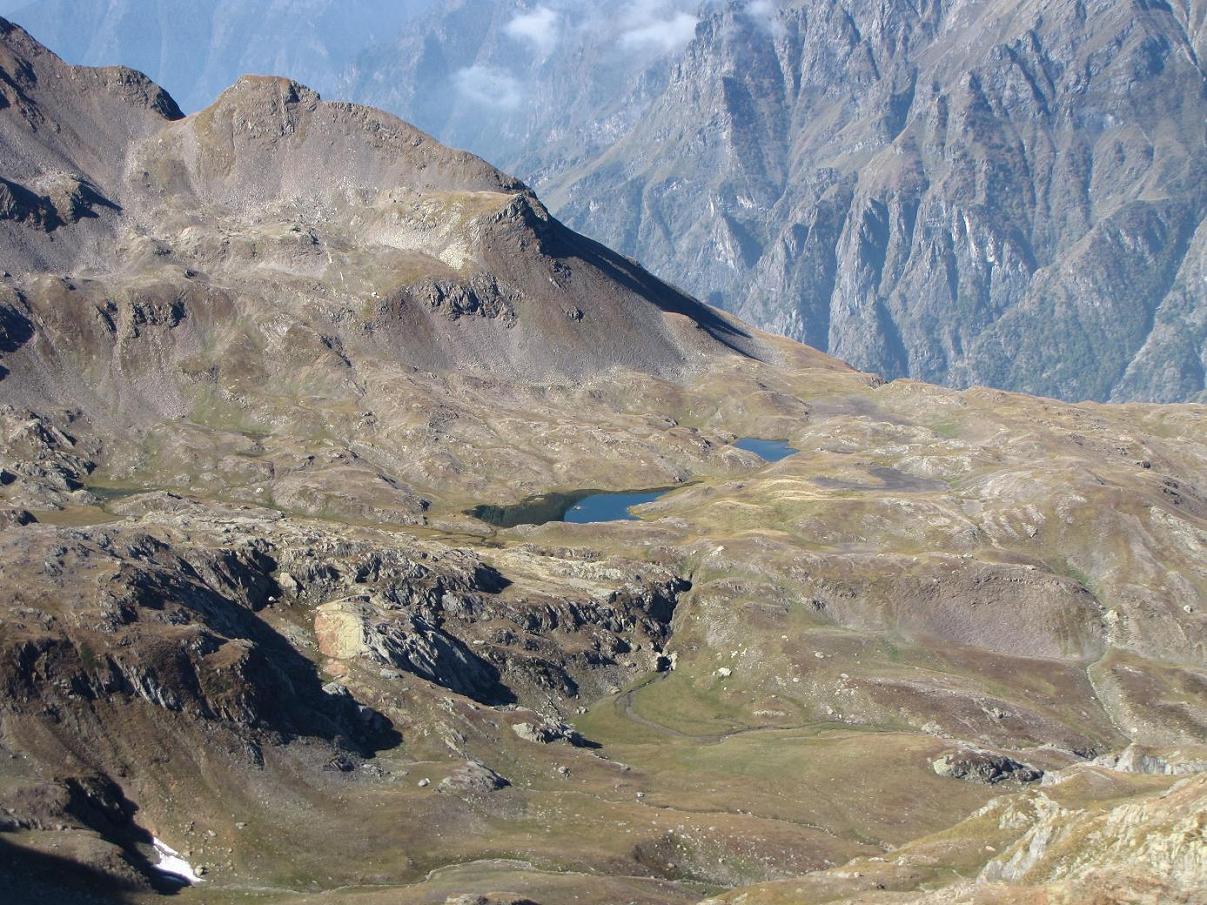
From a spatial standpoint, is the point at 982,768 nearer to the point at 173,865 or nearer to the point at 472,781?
the point at 472,781

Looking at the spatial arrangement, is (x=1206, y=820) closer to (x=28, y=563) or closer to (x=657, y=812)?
(x=657, y=812)

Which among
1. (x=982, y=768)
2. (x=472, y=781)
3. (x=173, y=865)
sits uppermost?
(x=472, y=781)

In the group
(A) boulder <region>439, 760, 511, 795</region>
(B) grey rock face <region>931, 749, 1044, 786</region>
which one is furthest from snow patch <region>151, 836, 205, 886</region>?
(B) grey rock face <region>931, 749, 1044, 786</region>

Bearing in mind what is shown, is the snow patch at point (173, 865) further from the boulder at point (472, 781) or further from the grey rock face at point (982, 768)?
the grey rock face at point (982, 768)

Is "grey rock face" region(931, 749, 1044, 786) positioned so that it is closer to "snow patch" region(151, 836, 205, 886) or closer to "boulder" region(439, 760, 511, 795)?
"boulder" region(439, 760, 511, 795)

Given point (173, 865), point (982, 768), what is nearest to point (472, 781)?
point (173, 865)

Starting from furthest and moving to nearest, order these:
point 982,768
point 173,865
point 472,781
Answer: point 982,768
point 472,781
point 173,865

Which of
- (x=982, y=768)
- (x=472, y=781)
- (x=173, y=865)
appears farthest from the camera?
(x=982, y=768)

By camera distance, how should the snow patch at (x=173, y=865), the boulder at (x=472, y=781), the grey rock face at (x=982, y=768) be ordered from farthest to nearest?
the grey rock face at (x=982, y=768)
the boulder at (x=472, y=781)
the snow patch at (x=173, y=865)

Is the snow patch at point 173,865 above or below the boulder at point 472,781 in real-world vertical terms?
below

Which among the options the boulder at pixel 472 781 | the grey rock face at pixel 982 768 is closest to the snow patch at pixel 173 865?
the boulder at pixel 472 781

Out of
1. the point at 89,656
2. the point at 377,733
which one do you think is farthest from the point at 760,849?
the point at 89,656
